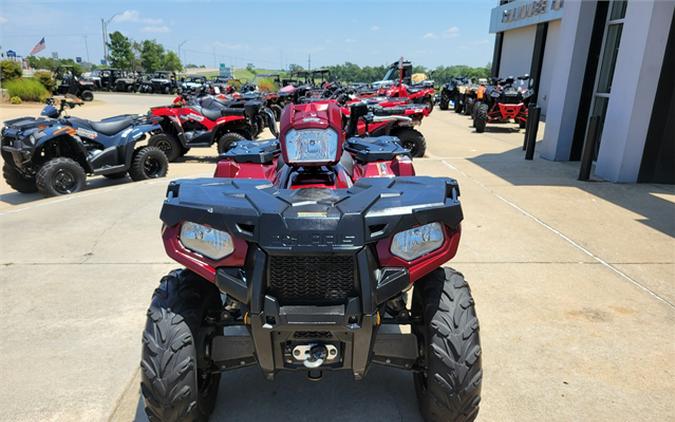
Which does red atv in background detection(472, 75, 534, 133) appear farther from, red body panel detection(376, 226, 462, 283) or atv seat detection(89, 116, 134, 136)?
red body panel detection(376, 226, 462, 283)

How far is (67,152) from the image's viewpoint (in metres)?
6.95

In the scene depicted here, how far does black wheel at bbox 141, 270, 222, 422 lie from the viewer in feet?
6.07

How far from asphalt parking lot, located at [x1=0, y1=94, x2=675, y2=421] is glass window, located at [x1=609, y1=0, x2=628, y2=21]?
3.96 meters

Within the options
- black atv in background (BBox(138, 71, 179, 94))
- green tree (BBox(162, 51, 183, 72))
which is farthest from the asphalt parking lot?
green tree (BBox(162, 51, 183, 72))

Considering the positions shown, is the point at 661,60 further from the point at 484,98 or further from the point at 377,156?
→ the point at 484,98

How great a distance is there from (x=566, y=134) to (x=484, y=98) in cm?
682

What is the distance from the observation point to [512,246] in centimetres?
462

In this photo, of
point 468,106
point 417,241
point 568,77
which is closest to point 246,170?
point 417,241

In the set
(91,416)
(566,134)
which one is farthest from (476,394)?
(566,134)

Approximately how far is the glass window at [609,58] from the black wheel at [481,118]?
18.5ft

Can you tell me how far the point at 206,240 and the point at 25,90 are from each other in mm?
26290

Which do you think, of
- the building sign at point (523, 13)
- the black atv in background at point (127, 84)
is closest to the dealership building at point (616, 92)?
the building sign at point (523, 13)

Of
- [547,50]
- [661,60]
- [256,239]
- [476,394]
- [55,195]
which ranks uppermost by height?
[547,50]

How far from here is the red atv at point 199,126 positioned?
30.7 ft
